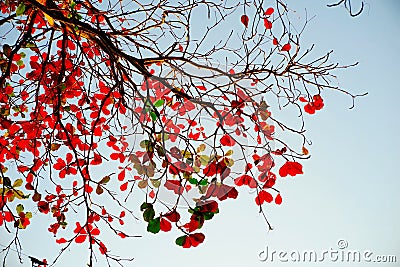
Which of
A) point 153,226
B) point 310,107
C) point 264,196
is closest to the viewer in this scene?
point 153,226

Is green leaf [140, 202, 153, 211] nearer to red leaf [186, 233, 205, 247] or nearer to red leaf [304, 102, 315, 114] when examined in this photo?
red leaf [186, 233, 205, 247]

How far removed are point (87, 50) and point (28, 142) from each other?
312mm

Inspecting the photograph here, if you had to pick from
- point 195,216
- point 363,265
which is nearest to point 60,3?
point 195,216

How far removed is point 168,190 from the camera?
0.74 metres

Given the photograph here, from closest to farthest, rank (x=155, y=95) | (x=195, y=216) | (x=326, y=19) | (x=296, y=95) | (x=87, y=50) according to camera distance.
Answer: (x=195, y=216) → (x=155, y=95) → (x=296, y=95) → (x=87, y=50) → (x=326, y=19)

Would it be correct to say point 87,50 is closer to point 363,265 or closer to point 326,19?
point 326,19

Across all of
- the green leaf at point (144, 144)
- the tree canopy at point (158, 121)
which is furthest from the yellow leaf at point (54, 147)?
the green leaf at point (144, 144)

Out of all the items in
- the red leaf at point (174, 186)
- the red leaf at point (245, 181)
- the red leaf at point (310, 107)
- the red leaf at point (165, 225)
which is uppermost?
the red leaf at point (310, 107)

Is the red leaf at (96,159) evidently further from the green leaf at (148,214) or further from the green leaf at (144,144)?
the green leaf at (148,214)

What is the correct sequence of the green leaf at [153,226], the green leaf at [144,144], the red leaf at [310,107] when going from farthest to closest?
the red leaf at [310,107] → the green leaf at [144,144] → the green leaf at [153,226]

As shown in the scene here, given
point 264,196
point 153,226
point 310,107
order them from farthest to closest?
point 310,107 → point 264,196 → point 153,226

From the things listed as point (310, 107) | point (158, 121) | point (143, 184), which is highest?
point (310, 107)

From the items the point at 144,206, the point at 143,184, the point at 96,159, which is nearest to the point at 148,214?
the point at 144,206

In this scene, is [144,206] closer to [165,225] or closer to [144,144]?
[165,225]
